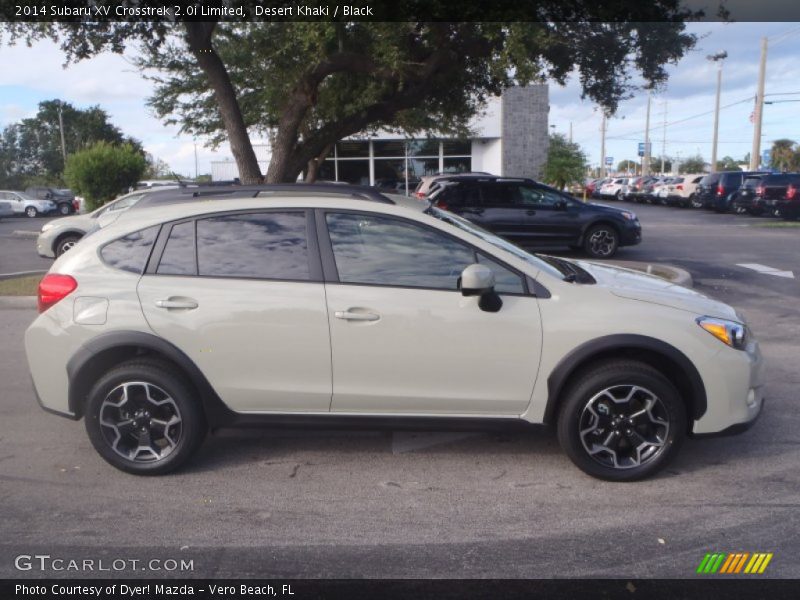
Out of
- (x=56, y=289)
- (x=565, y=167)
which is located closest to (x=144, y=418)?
(x=56, y=289)

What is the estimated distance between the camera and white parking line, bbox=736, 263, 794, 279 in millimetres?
13062

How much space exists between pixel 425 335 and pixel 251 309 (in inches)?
41.4

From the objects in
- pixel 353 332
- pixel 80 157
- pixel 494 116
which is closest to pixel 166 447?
pixel 353 332

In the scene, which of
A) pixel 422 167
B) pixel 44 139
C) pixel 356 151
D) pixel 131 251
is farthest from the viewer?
pixel 44 139

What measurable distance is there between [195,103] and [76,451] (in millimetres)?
18470

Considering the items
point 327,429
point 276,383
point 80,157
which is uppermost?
point 80,157

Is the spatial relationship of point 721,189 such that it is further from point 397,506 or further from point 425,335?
point 397,506

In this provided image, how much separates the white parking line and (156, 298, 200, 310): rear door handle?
11323mm

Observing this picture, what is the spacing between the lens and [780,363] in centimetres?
741

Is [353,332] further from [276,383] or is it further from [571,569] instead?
[571,569]

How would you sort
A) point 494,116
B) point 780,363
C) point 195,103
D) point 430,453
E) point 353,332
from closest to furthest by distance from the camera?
point 353,332, point 430,453, point 780,363, point 195,103, point 494,116

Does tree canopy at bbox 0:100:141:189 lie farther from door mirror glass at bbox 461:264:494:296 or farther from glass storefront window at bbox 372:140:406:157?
door mirror glass at bbox 461:264:494:296

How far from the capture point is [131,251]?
191 inches

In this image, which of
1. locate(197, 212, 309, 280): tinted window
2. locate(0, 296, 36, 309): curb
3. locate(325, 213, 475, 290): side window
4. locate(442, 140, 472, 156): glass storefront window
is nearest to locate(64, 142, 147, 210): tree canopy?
locate(0, 296, 36, 309): curb
